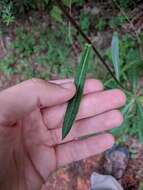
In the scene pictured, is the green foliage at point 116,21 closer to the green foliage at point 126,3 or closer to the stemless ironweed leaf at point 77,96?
the green foliage at point 126,3

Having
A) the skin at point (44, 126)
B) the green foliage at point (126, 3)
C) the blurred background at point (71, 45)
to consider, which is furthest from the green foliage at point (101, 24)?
the skin at point (44, 126)

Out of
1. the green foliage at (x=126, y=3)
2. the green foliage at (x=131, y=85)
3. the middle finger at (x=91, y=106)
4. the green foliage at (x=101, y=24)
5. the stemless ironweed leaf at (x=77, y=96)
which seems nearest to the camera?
the stemless ironweed leaf at (x=77, y=96)

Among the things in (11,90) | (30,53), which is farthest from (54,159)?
(30,53)

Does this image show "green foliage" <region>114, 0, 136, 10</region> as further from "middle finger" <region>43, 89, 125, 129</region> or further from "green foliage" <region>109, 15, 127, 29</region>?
"middle finger" <region>43, 89, 125, 129</region>

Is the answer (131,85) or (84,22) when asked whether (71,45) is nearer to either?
(84,22)

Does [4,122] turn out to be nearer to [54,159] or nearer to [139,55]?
[54,159]
